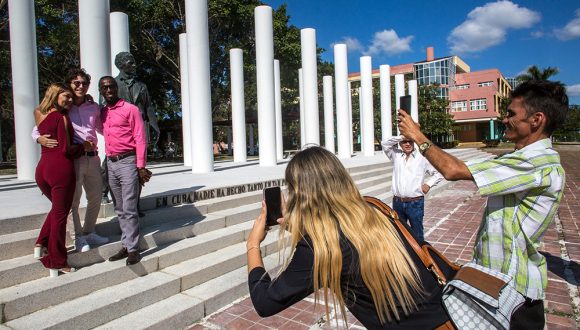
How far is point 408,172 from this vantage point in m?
4.57

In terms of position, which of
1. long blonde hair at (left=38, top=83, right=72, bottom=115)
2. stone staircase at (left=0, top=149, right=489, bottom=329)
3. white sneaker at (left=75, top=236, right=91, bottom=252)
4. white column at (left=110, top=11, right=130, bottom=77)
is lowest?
stone staircase at (left=0, top=149, right=489, bottom=329)

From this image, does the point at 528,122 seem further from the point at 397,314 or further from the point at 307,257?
the point at 307,257

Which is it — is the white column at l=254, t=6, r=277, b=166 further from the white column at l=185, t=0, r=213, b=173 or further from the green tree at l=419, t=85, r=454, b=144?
the green tree at l=419, t=85, r=454, b=144

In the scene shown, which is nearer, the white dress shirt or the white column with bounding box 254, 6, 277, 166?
the white dress shirt

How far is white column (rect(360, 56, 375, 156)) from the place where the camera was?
65.3 ft

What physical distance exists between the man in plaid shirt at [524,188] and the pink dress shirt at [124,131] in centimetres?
309

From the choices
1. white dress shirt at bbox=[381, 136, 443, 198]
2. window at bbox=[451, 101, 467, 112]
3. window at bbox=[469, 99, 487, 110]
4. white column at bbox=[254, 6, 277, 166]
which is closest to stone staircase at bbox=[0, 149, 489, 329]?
white dress shirt at bbox=[381, 136, 443, 198]

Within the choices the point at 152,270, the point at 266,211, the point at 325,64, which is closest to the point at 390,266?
the point at 266,211

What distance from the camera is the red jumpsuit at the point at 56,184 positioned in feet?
10.9

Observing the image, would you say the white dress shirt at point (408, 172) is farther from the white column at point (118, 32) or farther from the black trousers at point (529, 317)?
the white column at point (118, 32)

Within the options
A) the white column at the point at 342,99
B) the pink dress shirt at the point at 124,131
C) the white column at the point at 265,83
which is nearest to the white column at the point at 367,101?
the white column at the point at 342,99

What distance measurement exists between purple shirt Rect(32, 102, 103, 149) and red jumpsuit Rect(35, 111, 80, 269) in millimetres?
261

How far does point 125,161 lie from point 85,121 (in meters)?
0.62

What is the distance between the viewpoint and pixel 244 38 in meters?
26.6
